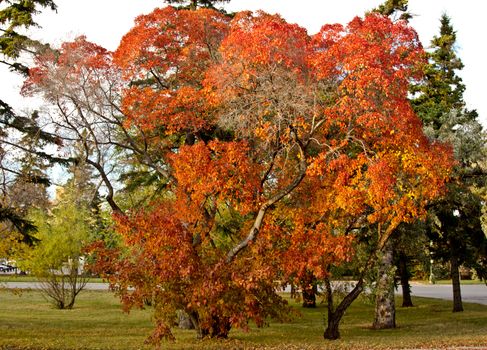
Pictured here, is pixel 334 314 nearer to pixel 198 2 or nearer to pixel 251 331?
pixel 251 331

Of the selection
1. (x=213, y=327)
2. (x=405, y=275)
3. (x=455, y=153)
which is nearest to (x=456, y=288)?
(x=405, y=275)

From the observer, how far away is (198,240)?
17750 mm

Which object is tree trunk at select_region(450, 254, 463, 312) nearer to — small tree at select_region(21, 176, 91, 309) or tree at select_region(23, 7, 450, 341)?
tree at select_region(23, 7, 450, 341)

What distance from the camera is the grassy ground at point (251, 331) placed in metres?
15.4

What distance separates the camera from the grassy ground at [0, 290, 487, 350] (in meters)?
15.4

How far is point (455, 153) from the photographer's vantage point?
79.2ft

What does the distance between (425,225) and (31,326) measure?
15.5 meters

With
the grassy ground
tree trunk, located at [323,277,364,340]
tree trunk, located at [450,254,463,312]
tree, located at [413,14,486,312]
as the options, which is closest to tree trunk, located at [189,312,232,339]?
the grassy ground

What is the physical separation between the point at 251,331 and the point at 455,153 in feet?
36.2

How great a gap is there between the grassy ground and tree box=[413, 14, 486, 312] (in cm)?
286

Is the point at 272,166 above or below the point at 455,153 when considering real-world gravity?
below

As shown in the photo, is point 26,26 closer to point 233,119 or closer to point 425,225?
point 233,119

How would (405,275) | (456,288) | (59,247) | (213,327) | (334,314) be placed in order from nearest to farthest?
(213,327) → (334,314) → (456,288) → (59,247) → (405,275)

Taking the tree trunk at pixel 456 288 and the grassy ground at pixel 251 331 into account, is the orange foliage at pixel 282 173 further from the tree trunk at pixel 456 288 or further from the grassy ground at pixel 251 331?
the tree trunk at pixel 456 288
